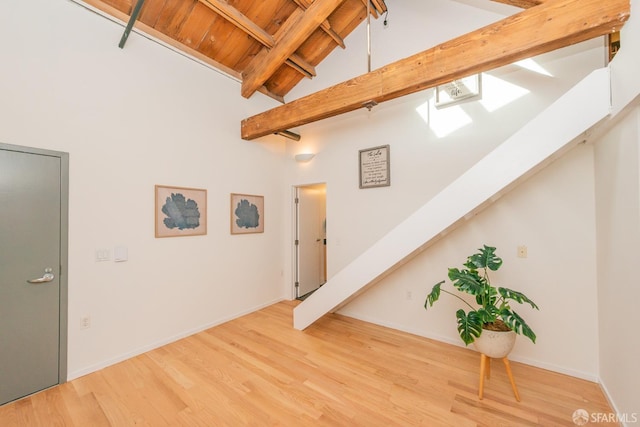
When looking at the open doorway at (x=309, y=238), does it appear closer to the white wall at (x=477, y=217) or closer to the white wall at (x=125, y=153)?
the white wall at (x=477, y=217)

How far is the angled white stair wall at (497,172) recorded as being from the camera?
1.74 m

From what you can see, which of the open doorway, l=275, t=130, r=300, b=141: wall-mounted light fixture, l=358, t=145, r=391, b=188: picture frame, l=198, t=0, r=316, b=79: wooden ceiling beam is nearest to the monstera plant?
l=358, t=145, r=391, b=188: picture frame

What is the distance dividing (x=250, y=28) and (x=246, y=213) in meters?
2.41

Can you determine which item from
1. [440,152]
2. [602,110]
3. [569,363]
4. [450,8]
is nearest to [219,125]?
[440,152]

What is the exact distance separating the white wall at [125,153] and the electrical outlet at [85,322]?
0.04 metres

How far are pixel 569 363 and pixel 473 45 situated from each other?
116 inches

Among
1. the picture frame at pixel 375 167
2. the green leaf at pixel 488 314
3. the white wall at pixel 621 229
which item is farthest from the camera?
the picture frame at pixel 375 167

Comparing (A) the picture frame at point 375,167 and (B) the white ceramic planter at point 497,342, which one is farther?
(A) the picture frame at point 375,167

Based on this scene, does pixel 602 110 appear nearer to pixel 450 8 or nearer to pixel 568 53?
pixel 568 53

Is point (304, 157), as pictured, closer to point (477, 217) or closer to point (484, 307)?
point (477, 217)

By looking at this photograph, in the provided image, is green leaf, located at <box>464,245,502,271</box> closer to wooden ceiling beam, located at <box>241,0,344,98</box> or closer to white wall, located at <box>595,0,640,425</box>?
white wall, located at <box>595,0,640,425</box>

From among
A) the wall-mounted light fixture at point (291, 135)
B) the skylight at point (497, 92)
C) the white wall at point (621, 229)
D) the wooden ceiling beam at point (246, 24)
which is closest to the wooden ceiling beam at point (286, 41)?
the wooden ceiling beam at point (246, 24)

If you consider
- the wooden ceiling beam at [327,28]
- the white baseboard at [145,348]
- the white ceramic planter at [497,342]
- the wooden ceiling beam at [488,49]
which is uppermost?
the wooden ceiling beam at [327,28]

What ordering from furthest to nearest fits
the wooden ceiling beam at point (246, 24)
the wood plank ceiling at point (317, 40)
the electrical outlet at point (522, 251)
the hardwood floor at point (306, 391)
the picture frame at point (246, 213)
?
the picture frame at point (246, 213)
the wooden ceiling beam at point (246, 24)
the electrical outlet at point (522, 251)
the hardwood floor at point (306, 391)
the wood plank ceiling at point (317, 40)
